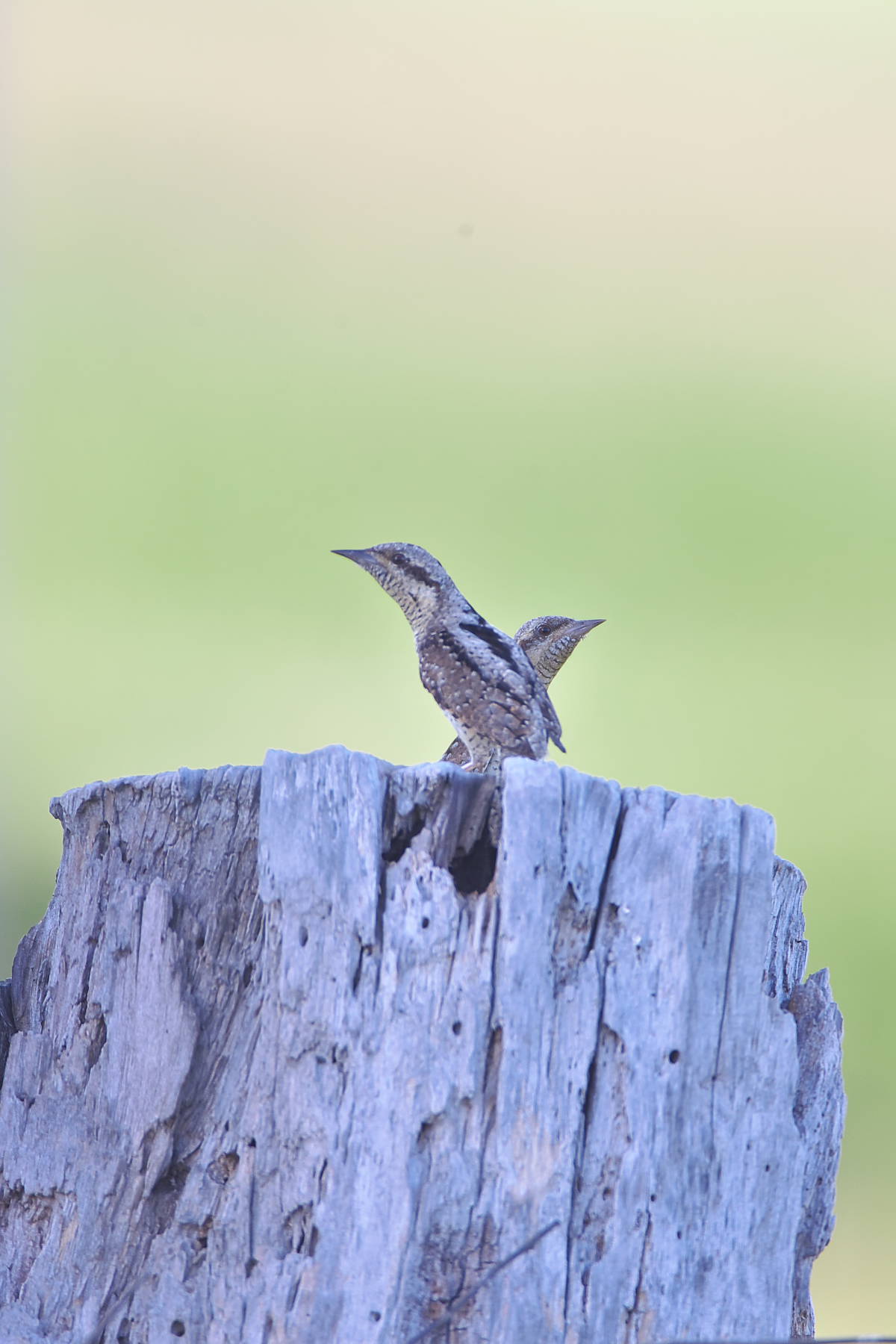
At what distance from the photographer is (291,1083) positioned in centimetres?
247

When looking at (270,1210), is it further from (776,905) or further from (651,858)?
(776,905)

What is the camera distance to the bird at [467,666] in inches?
194

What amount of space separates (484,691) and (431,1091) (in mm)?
2766

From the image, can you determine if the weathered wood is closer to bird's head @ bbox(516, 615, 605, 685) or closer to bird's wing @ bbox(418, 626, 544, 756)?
bird's wing @ bbox(418, 626, 544, 756)

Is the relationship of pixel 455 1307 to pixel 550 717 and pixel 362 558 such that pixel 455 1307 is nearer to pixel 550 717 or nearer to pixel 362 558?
pixel 550 717

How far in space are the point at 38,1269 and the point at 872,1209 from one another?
800 cm

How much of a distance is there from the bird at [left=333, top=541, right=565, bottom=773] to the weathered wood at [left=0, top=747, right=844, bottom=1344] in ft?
6.86

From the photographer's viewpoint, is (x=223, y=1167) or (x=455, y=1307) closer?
(x=455, y=1307)

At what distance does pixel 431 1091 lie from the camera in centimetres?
237

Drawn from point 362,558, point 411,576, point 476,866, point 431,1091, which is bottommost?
point 431,1091

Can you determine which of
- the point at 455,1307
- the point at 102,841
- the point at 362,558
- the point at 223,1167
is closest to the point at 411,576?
the point at 362,558

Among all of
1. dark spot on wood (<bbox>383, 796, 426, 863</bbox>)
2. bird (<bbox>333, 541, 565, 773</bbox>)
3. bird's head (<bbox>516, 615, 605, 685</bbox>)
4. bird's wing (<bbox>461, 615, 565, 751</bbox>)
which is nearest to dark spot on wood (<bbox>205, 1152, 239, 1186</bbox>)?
dark spot on wood (<bbox>383, 796, 426, 863</bbox>)

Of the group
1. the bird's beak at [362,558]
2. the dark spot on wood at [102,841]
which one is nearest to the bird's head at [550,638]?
the bird's beak at [362,558]

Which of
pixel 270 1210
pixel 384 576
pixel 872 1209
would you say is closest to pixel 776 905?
pixel 270 1210
